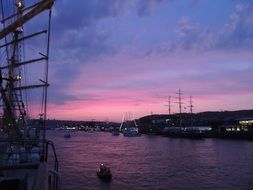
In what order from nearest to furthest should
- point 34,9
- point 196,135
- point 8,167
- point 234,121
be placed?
point 8,167
point 34,9
point 196,135
point 234,121

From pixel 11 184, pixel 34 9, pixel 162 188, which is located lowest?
pixel 162 188

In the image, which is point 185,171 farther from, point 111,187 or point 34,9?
point 34,9

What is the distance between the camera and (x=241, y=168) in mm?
55594

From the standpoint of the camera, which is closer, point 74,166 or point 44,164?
point 44,164

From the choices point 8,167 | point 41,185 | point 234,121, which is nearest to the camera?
point 41,185

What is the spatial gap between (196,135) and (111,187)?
113 metres

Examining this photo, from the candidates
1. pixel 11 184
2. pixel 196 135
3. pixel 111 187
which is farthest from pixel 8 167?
pixel 196 135

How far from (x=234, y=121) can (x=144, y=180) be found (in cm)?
13166

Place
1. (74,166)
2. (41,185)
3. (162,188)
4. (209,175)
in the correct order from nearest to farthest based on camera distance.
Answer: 1. (41,185)
2. (162,188)
3. (209,175)
4. (74,166)

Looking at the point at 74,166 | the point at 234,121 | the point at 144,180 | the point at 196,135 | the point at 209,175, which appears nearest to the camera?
the point at 144,180

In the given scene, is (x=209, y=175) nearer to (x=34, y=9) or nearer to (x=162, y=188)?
(x=162, y=188)

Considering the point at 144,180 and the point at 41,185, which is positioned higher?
the point at 41,185

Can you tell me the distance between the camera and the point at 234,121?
170750mm

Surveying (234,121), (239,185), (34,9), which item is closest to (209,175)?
(239,185)
